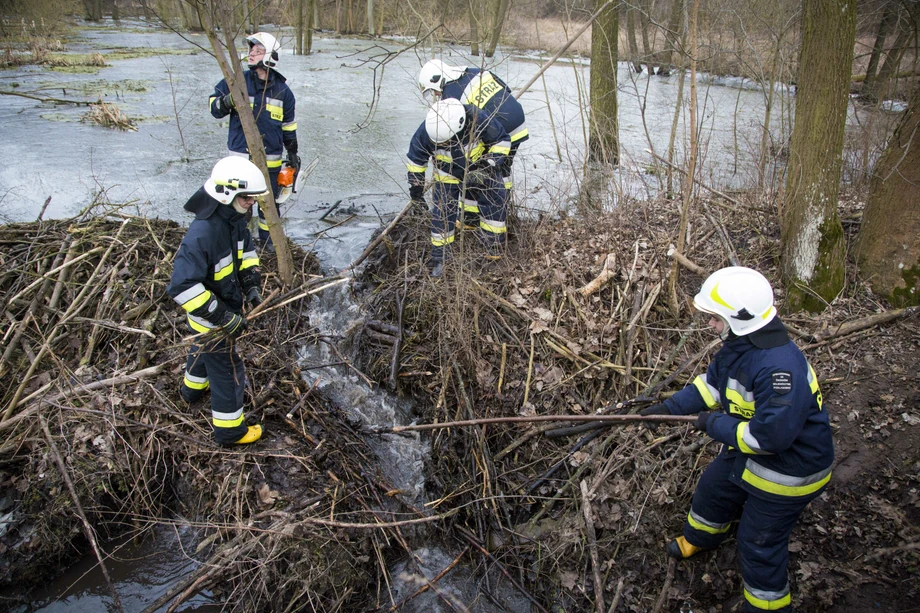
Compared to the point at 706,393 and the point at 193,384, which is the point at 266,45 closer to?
the point at 193,384

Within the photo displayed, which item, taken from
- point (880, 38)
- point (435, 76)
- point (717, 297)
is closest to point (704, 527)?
point (717, 297)

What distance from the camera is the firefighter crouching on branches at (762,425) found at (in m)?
2.84

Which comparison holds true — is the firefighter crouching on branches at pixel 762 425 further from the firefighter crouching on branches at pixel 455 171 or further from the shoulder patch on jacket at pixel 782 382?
the firefighter crouching on branches at pixel 455 171

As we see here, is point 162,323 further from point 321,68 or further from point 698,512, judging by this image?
point 321,68

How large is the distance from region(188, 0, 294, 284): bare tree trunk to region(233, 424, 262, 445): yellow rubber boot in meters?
1.75

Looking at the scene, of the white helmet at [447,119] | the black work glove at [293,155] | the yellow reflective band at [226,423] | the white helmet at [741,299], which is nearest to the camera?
the white helmet at [741,299]

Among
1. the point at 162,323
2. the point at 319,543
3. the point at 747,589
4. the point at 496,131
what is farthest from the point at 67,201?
the point at 747,589

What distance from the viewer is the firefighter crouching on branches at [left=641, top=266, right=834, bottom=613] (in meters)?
2.84

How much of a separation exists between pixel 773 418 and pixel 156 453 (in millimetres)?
4250

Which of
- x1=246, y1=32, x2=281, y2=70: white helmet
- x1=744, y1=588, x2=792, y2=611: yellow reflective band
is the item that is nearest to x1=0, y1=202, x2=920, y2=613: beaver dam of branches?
x1=744, y1=588, x2=792, y2=611: yellow reflective band

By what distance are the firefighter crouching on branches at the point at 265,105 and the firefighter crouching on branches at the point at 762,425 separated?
482 centimetres

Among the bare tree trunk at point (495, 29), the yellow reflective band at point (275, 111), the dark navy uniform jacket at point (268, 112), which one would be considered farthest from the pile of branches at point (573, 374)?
the bare tree trunk at point (495, 29)

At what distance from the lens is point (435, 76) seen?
19.0 feet

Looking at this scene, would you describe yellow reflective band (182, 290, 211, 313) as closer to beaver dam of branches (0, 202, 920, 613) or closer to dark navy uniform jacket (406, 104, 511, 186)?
beaver dam of branches (0, 202, 920, 613)
